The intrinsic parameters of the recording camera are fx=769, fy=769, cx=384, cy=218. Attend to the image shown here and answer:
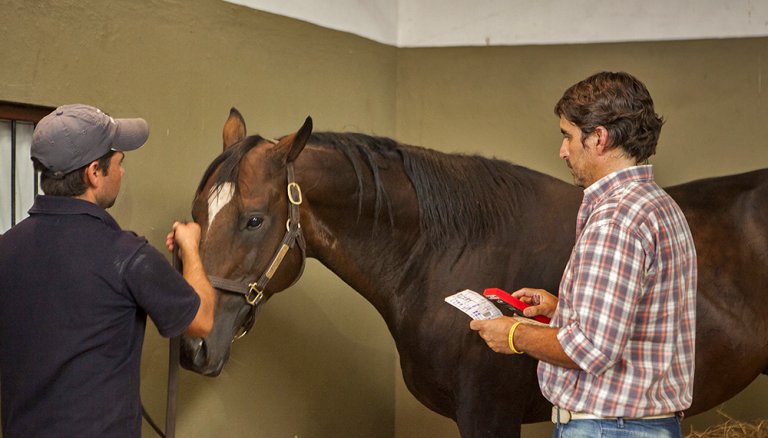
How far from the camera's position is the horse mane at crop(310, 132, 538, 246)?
2607 millimetres

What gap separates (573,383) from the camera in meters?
1.62

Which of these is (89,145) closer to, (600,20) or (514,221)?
(514,221)

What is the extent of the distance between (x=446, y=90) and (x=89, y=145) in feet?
9.72

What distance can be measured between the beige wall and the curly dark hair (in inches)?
73.8

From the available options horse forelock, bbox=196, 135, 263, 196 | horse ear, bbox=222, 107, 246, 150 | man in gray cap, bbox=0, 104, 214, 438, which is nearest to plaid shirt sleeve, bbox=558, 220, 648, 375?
man in gray cap, bbox=0, 104, 214, 438

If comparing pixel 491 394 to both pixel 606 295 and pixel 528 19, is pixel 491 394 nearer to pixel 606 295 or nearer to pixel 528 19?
pixel 606 295

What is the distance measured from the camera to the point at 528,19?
4.25m

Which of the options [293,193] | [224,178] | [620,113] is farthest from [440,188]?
[620,113]

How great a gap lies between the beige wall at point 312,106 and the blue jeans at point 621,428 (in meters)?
1.90

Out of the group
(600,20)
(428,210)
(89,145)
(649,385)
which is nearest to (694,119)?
(600,20)

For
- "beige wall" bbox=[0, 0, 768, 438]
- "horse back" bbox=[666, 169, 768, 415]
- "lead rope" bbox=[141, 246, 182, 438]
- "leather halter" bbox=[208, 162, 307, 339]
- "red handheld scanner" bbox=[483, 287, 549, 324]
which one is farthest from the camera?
"beige wall" bbox=[0, 0, 768, 438]

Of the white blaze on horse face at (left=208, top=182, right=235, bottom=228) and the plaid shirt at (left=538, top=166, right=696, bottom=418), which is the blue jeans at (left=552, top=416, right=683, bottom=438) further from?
the white blaze on horse face at (left=208, top=182, right=235, bottom=228)

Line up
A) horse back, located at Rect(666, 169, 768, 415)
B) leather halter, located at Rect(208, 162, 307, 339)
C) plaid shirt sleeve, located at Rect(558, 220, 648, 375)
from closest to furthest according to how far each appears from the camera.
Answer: plaid shirt sleeve, located at Rect(558, 220, 648, 375) < leather halter, located at Rect(208, 162, 307, 339) < horse back, located at Rect(666, 169, 768, 415)

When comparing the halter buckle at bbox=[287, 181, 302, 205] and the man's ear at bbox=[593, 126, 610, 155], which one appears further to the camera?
the halter buckle at bbox=[287, 181, 302, 205]
